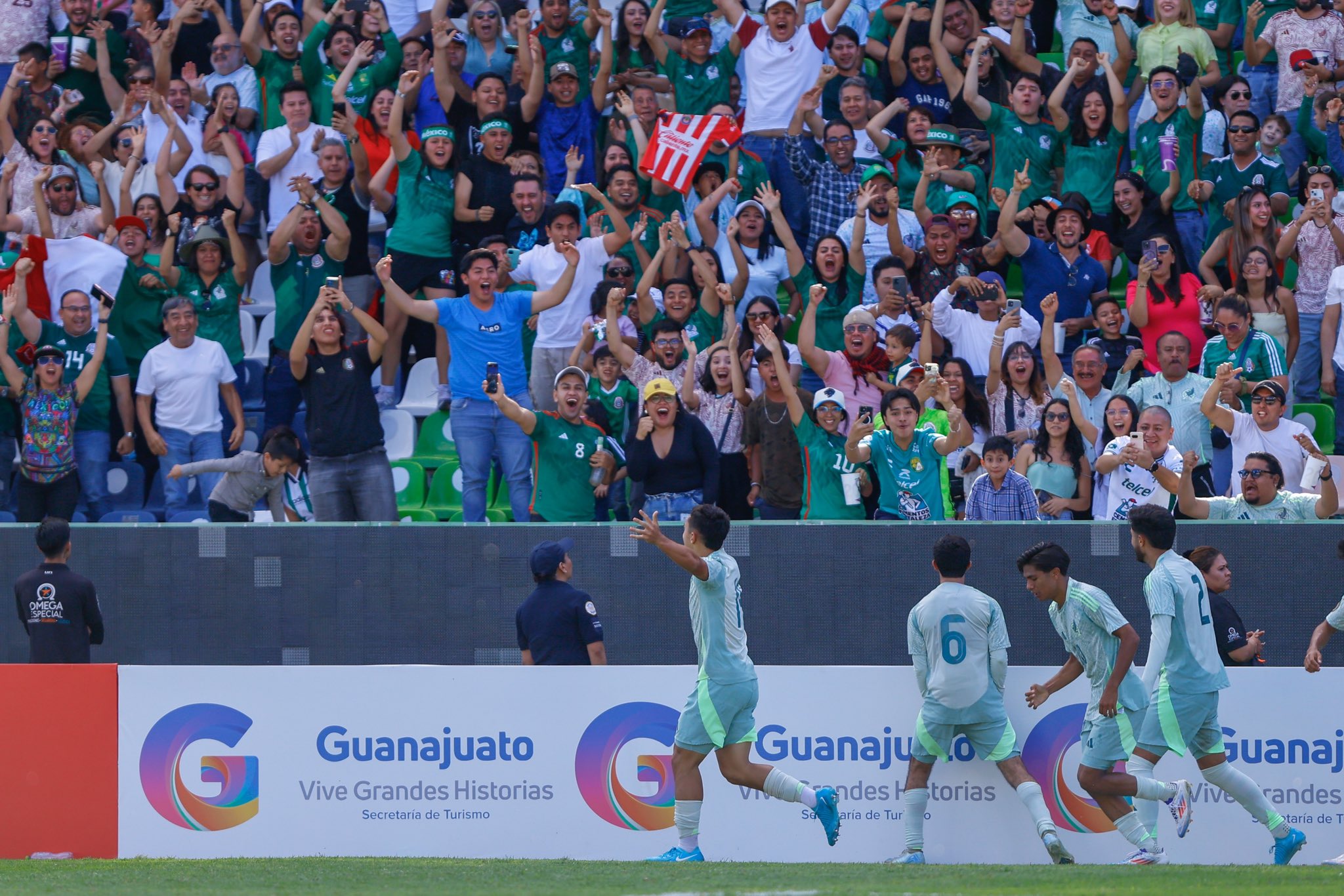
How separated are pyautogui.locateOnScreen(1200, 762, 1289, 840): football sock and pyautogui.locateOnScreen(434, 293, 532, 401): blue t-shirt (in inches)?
248

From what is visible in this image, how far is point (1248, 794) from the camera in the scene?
29.0 ft

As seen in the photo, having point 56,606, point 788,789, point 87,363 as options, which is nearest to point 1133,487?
point 788,789

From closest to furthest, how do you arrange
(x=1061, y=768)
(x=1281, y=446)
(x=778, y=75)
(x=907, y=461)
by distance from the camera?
(x=1061, y=768), (x=907, y=461), (x=1281, y=446), (x=778, y=75)

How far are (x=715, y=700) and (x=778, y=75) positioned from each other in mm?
8170

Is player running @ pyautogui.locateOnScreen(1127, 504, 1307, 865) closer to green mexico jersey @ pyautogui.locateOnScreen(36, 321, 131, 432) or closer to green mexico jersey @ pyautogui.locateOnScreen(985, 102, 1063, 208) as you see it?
green mexico jersey @ pyautogui.locateOnScreen(985, 102, 1063, 208)

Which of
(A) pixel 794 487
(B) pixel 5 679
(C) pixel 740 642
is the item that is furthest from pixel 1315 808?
(B) pixel 5 679

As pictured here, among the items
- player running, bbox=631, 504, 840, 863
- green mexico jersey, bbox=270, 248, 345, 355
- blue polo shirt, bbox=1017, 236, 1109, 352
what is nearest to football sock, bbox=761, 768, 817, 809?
player running, bbox=631, 504, 840, 863

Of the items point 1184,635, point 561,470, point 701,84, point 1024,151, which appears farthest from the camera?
point 701,84

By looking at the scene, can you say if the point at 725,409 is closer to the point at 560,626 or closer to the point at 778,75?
the point at 560,626

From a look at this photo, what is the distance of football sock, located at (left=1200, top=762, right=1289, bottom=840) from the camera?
876 cm

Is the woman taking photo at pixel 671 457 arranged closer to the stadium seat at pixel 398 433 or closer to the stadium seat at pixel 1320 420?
the stadium seat at pixel 398 433

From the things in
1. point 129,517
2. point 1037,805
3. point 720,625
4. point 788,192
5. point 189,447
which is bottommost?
point 1037,805

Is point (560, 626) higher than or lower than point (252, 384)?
lower

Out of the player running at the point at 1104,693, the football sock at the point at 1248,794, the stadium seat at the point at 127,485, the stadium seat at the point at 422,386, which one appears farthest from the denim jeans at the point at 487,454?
the football sock at the point at 1248,794
